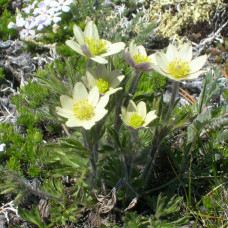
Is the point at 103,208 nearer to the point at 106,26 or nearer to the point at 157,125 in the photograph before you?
the point at 157,125

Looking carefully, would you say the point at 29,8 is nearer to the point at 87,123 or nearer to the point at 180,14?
the point at 180,14

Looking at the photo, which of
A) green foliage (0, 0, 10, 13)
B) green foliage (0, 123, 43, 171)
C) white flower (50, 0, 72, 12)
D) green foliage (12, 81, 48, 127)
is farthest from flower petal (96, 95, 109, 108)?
green foliage (0, 0, 10, 13)

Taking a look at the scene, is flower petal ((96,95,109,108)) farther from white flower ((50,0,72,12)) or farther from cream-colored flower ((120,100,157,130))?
white flower ((50,0,72,12))

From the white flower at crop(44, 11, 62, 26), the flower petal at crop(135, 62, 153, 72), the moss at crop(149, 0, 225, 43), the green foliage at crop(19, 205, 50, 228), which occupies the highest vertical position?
the flower petal at crop(135, 62, 153, 72)

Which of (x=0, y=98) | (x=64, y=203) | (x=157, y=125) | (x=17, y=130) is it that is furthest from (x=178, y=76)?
(x=0, y=98)

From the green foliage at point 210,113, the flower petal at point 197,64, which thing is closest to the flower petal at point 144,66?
the flower petal at point 197,64

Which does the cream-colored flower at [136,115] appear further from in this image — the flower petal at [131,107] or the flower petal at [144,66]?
the flower petal at [144,66]

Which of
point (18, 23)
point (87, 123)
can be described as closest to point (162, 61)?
point (87, 123)
